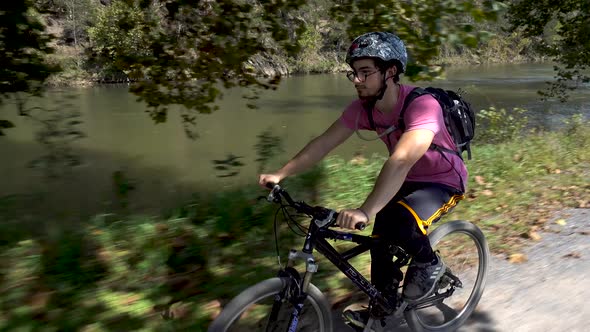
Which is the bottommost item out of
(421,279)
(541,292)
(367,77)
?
(541,292)

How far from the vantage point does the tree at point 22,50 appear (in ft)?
13.0

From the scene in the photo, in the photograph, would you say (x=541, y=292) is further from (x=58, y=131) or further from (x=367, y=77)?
(x=58, y=131)

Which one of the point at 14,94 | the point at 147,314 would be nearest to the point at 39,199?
the point at 14,94

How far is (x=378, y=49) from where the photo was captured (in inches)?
96.8

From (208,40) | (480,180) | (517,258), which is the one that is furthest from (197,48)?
(480,180)

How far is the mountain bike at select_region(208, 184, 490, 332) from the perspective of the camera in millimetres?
2318

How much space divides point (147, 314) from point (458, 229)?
2016 millimetres

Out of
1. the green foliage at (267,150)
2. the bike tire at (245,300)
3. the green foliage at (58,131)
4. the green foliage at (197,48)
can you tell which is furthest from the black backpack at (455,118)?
the green foliage at (58,131)

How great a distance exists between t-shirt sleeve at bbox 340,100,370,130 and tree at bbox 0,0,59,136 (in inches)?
109

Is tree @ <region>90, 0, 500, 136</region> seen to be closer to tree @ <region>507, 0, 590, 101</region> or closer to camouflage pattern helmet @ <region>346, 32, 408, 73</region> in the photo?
camouflage pattern helmet @ <region>346, 32, 408, 73</region>

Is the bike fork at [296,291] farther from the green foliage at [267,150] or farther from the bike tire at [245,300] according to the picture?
the green foliage at [267,150]

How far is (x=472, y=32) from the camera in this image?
4285mm

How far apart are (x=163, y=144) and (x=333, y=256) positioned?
14564 mm

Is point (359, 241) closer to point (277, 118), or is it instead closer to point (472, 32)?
point (472, 32)
